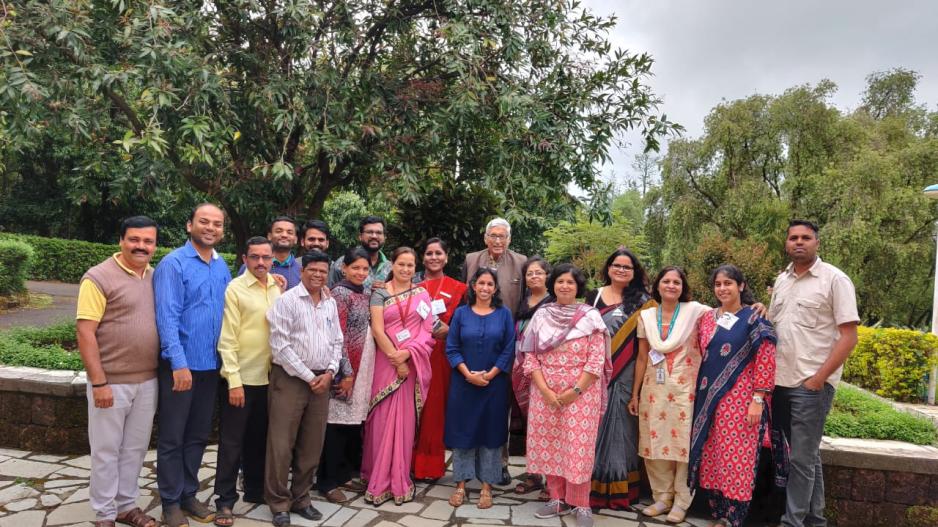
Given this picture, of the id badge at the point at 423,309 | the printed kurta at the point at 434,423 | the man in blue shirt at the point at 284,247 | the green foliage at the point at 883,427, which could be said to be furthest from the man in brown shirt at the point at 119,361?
the green foliage at the point at 883,427

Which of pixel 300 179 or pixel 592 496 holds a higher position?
pixel 300 179

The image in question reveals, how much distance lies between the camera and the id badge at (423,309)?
381 cm

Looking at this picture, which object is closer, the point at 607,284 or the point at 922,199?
the point at 607,284

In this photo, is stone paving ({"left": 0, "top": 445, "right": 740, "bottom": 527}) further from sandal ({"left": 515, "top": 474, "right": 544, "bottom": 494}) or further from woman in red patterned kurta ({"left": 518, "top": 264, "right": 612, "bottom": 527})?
woman in red patterned kurta ({"left": 518, "top": 264, "right": 612, "bottom": 527})

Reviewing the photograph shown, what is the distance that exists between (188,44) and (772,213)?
43.7 feet

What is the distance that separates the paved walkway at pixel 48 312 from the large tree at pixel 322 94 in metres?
4.66

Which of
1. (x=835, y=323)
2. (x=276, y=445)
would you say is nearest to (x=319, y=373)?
(x=276, y=445)

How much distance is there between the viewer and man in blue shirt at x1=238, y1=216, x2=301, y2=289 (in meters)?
3.85

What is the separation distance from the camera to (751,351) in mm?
3387

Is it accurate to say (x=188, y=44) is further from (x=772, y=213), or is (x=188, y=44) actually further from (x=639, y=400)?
(x=772, y=213)

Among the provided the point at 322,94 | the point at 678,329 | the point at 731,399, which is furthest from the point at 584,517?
the point at 322,94

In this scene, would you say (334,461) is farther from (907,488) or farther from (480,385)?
(907,488)

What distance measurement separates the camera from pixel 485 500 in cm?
374

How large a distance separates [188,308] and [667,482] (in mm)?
2988
